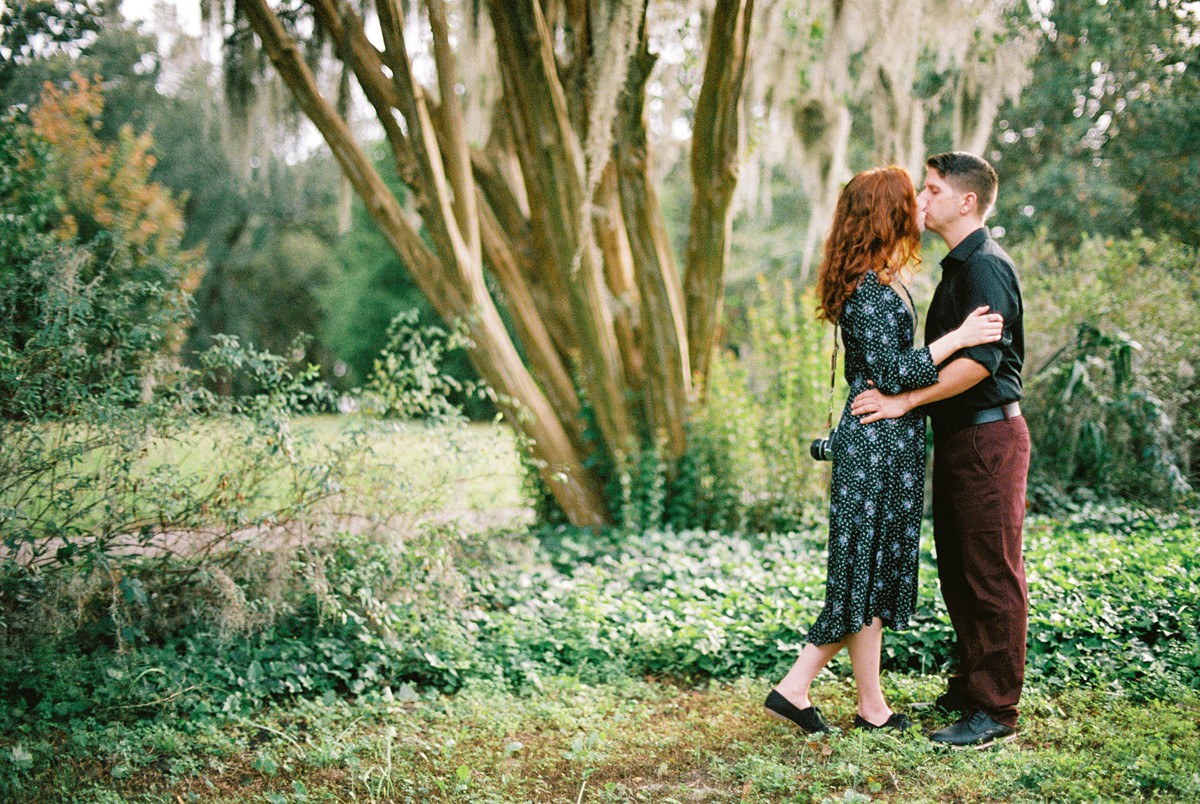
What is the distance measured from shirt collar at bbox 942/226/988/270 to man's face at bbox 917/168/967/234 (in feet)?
0.27

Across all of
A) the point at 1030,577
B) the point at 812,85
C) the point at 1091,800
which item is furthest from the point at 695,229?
the point at 1091,800

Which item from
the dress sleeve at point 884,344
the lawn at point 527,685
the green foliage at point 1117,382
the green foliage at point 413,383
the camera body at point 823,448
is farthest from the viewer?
the green foliage at point 1117,382

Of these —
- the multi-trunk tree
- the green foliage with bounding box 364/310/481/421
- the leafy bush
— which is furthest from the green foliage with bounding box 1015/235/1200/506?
the green foliage with bounding box 364/310/481/421

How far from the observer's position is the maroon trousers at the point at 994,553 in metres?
2.79

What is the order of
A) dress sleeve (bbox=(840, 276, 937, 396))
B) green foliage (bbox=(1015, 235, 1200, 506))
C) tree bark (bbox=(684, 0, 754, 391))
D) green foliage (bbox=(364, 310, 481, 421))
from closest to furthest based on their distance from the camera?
dress sleeve (bbox=(840, 276, 937, 396)) < green foliage (bbox=(364, 310, 481, 421)) < tree bark (bbox=(684, 0, 754, 391)) < green foliage (bbox=(1015, 235, 1200, 506))

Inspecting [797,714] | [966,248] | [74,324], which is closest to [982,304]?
[966,248]

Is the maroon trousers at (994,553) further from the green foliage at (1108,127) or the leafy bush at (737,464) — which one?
the green foliage at (1108,127)

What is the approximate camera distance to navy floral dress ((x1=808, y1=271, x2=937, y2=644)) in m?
2.86

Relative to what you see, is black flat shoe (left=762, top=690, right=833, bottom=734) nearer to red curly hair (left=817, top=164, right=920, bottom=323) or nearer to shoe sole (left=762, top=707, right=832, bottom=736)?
shoe sole (left=762, top=707, right=832, bottom=736)

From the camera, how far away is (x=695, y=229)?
5578 mm

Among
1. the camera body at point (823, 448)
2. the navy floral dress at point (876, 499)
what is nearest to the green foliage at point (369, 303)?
the camera body at point (823, 448)

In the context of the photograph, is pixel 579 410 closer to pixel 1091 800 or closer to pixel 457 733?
pixel 457 733

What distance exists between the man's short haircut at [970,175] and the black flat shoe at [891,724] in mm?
1736

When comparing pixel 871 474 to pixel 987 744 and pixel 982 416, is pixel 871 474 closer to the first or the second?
pixel 982 416
